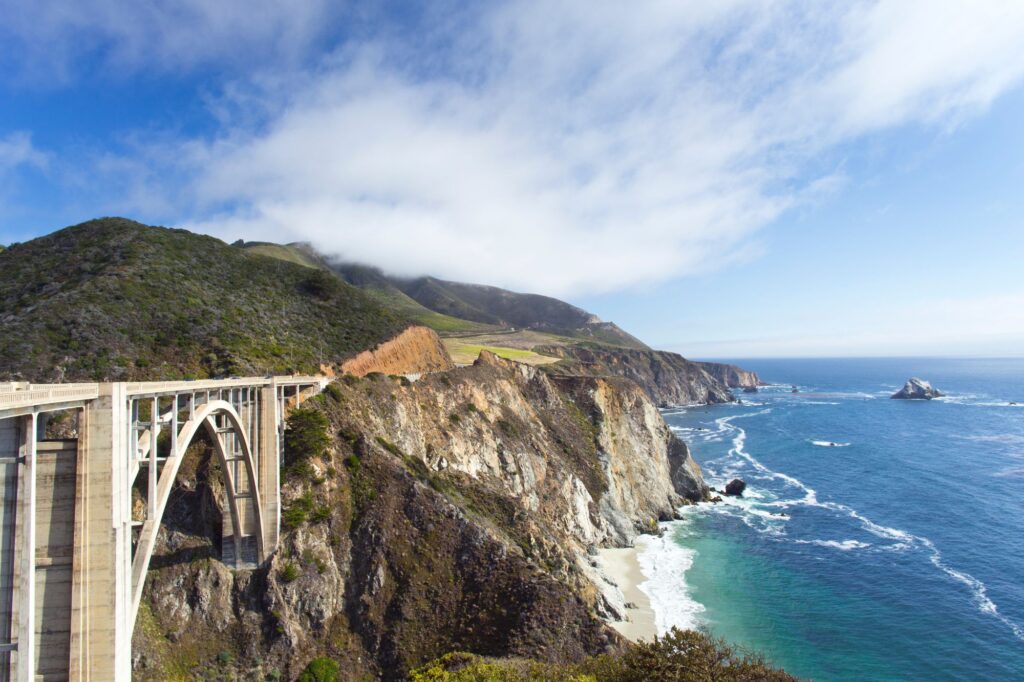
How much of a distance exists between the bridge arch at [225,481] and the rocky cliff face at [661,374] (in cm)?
12200

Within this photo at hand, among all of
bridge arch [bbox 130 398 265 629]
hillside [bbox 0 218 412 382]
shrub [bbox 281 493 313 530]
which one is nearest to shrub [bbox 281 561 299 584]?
bridge arch [bbox 130 398 265 629]

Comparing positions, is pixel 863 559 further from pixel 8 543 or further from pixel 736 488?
pixel 8 543

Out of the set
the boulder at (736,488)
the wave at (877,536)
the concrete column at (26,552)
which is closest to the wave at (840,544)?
the wave at (877,536)

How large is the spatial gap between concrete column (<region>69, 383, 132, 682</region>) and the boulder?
70444 mm

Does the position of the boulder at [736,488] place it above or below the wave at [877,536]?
above

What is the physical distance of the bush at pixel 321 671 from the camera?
25.7 m

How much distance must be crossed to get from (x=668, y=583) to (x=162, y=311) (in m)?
47.3

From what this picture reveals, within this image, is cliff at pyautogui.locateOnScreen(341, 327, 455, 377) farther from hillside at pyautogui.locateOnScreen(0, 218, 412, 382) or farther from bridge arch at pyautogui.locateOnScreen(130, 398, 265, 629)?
bridge arch at pyautogui.locateOnScreen(130, 398, 265, 629)

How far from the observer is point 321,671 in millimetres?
25984

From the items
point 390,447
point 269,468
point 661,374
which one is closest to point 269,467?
point 269,468

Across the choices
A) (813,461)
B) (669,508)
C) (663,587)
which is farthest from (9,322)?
(813,461)

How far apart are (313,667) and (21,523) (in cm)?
1978

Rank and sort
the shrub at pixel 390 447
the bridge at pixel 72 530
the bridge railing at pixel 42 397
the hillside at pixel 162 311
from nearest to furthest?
1. the bridge railing at pixel 42 397
2. the bridge at pixel 72 530
3. the hillside at pixel 162 311
4. the shrub at pixel 390 447

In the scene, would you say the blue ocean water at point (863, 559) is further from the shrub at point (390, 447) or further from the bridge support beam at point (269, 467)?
the bridge support beam at point (269, 467)
